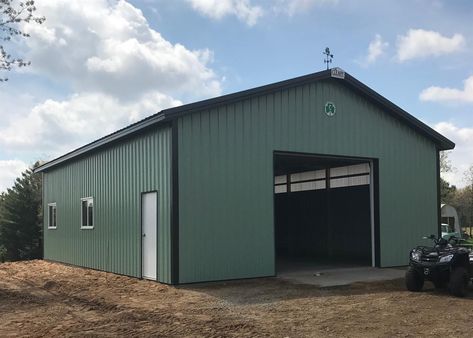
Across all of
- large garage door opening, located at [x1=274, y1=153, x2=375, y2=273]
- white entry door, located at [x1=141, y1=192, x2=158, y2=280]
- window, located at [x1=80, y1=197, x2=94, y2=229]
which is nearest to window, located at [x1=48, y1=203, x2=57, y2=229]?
window, located at [x1=80, y1=197, x2=94, y2=229]

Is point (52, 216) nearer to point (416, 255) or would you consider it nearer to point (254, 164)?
point (254, 164)

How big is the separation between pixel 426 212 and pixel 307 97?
599 centimetres

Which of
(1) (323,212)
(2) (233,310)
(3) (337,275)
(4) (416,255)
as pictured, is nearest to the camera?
(2) (233,310)

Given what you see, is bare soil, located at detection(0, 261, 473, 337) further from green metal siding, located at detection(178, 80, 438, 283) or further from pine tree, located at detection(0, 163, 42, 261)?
pine tree, located at detection(0, 163, 42, 261)

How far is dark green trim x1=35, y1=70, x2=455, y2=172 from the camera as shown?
1342 centimetres

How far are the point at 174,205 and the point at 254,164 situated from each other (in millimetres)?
2516

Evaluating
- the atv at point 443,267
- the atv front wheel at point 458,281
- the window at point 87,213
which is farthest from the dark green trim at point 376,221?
the window at point 87,213

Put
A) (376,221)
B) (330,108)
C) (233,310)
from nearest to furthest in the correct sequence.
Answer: (233,310) < (330,108) < (376,221)

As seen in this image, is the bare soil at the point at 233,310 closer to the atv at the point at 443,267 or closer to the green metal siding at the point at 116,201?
the atv at the point at 443,267

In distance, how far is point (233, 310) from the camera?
33.4ft

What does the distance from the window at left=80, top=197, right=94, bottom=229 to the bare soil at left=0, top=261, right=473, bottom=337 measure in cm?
475

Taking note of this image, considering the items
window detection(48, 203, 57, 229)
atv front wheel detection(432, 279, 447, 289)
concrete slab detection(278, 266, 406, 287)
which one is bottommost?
concrete slab detection(278, 266, 406, 287)

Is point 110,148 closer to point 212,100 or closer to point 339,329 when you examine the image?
point 212,100

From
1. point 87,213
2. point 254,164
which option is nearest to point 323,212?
point 254,164
